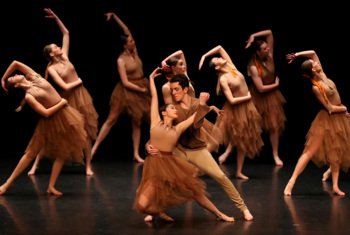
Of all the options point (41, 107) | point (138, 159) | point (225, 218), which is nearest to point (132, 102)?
point (138, 159)

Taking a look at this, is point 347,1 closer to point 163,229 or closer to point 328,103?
point 328,103

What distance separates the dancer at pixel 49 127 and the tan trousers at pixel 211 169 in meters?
1.29

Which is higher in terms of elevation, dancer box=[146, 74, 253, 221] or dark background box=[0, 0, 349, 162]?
dark background box=[0, 0, 349, 162]

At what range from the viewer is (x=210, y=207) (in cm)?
664

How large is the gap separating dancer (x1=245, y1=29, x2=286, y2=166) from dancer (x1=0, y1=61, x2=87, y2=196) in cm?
217

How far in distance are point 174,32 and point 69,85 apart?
6.56 feet

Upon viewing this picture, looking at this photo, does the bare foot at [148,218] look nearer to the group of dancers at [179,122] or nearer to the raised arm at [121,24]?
the group of dancers at [179,122]

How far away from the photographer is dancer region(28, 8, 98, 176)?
8469 mm

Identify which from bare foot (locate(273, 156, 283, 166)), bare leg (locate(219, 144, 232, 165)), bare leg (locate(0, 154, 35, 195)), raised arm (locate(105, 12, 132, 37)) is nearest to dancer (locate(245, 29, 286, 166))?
bare foot (locate(273, 156, 283, 166))

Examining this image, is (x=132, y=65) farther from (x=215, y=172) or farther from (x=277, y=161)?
(x=215, y=172)

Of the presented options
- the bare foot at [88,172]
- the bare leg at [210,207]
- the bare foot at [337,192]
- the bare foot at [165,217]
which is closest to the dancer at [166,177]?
the bare leg at [210,207]

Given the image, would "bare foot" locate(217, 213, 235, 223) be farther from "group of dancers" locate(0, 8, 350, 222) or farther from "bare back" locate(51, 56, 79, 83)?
"bare back" locate(51, 56, 79, 83)

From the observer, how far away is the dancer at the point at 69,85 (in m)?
8.47

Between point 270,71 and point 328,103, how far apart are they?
1.64 metres
